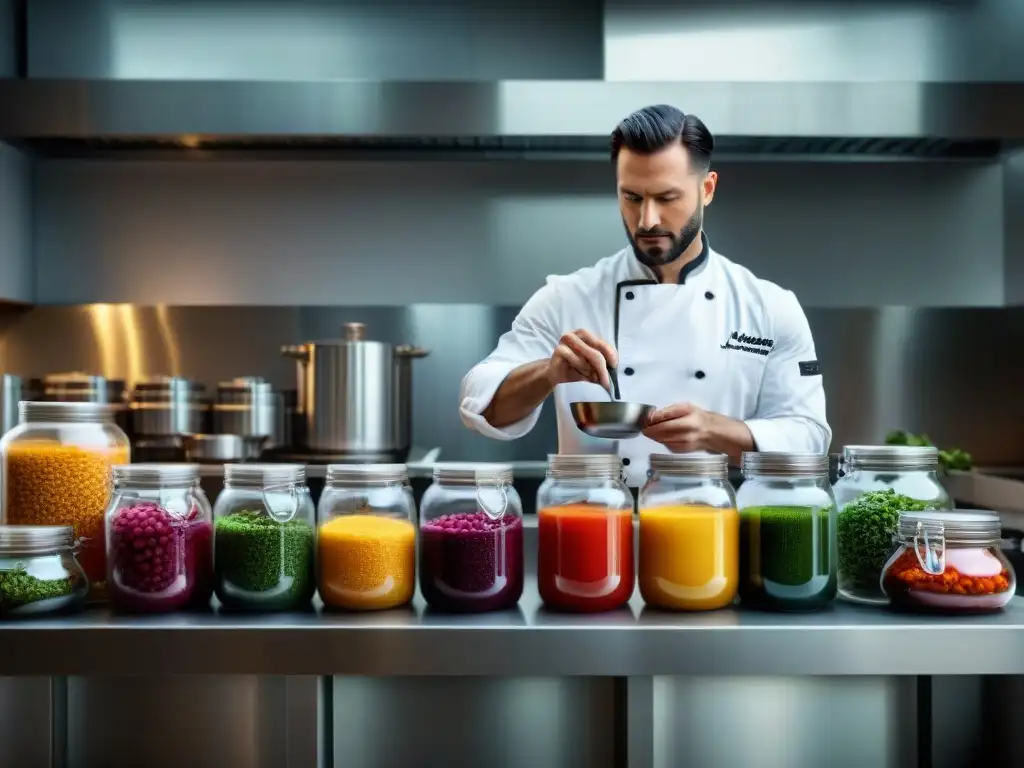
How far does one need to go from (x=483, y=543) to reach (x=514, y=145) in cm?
246

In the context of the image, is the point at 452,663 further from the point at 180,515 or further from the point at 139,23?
the point at 139,23

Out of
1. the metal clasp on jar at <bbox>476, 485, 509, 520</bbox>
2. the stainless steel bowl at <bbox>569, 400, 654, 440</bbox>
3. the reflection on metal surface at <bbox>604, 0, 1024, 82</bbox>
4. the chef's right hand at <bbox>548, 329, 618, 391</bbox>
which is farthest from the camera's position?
the reflection on metal surface at <bbox>604, 0, 1024, 82</bbox>

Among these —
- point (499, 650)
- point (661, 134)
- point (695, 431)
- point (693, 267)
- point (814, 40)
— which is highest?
point (814, 40)

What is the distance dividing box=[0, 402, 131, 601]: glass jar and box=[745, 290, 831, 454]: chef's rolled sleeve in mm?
1188


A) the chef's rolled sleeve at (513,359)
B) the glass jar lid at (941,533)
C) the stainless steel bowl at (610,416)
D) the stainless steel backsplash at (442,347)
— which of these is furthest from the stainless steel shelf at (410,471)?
the glass jar lid at (941,533)

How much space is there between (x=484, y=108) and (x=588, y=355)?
5.59ft

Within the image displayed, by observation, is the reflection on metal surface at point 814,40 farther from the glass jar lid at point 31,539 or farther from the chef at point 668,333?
the glass jar lid at point 31,539

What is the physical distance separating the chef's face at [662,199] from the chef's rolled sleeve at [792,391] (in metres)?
0.33

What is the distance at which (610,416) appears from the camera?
1.41m

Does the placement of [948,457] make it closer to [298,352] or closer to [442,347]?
[442,347]

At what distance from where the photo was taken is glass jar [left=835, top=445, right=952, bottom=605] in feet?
4.07

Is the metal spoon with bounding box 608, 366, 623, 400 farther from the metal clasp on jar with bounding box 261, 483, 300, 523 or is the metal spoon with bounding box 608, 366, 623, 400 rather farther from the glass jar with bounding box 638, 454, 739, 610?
the metal clasp on jar with bounding box 261, 483, 300, 523

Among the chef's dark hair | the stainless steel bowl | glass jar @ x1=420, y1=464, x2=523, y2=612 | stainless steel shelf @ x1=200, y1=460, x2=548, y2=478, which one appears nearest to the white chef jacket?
the chef's dark hair

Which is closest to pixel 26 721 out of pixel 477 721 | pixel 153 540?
pixel 153 540
